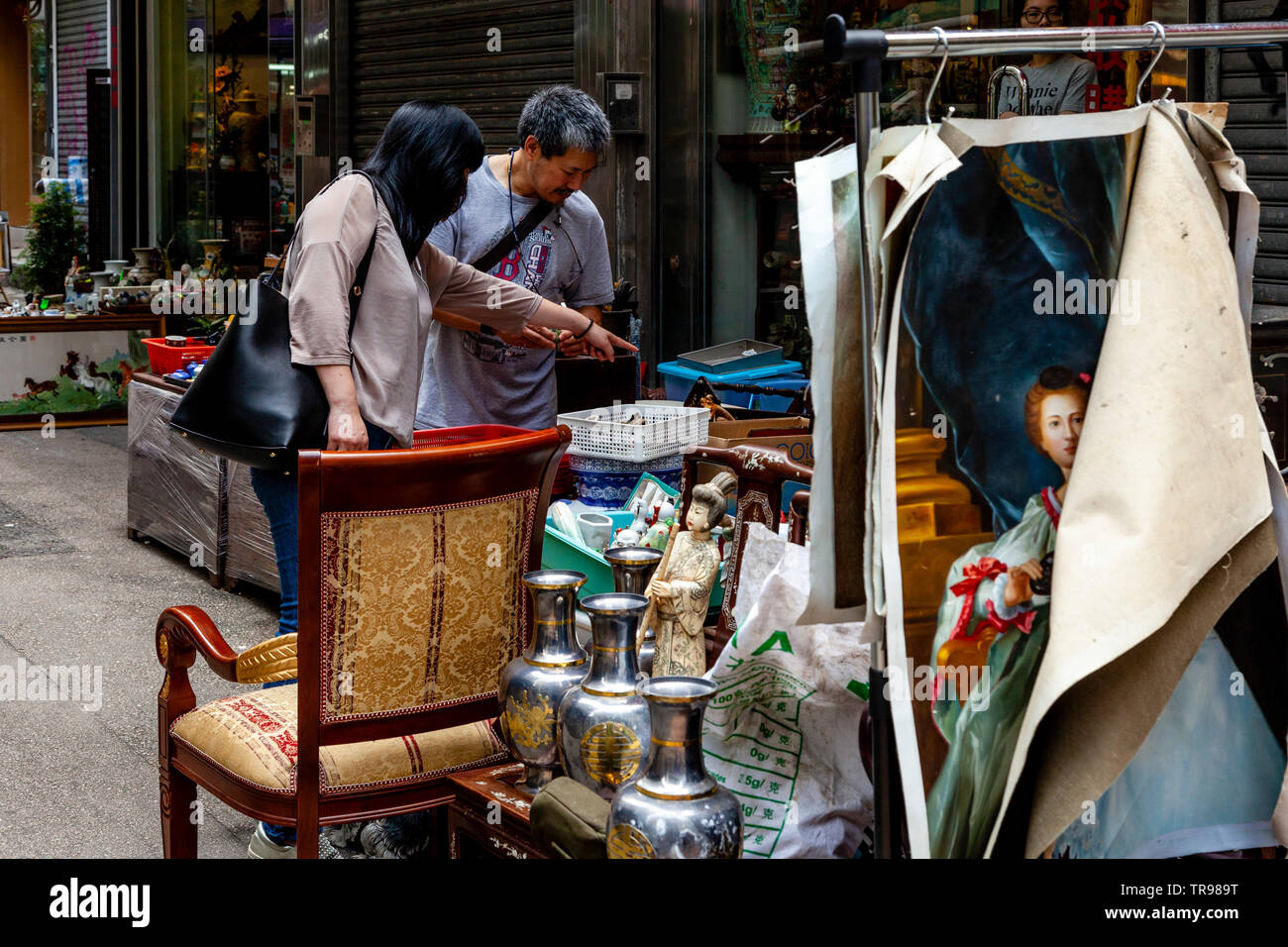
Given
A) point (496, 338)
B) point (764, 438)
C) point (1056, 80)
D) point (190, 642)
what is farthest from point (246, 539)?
point (1056, 80)

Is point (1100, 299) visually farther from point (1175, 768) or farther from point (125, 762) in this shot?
point (125, 762)

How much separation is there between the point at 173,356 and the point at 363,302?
392 cm

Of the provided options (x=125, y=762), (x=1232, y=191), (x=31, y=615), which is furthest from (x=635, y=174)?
(x=1232, y=191)

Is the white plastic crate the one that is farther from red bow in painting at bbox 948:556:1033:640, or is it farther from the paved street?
red bow in painting at bbox 948:556:1033:640

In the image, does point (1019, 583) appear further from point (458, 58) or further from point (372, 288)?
point (458, 58)

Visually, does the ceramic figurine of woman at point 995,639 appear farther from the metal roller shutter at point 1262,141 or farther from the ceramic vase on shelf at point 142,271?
the ceramic vase on shelf at point 142,271

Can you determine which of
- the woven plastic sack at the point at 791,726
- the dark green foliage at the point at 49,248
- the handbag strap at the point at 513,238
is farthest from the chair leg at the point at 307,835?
the dark green foliage at the point at 49,248

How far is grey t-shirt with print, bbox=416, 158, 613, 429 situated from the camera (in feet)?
13.6

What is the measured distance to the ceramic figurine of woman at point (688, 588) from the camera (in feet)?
8.43

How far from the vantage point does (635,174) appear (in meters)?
7.10

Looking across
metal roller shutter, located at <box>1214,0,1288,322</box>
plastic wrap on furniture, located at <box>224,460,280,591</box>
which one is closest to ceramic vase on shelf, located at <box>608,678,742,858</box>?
metal roller shutter, located at <box>1214,0,1288,322</box>

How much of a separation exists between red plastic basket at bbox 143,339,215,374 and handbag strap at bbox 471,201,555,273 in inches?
124

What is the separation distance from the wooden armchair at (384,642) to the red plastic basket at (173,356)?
4070 mm
